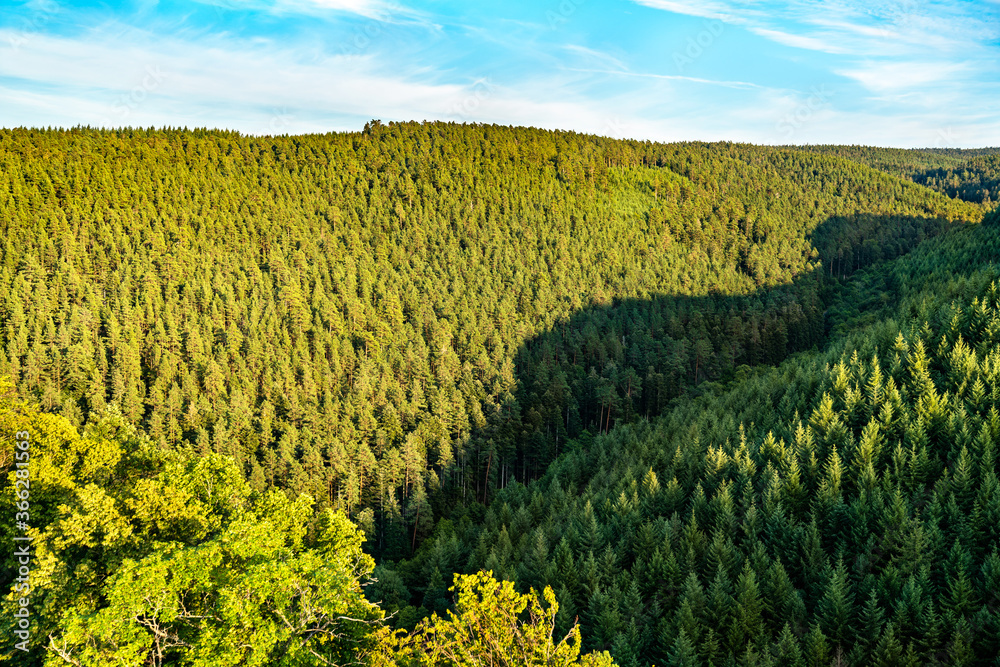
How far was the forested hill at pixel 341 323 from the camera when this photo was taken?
313 feet

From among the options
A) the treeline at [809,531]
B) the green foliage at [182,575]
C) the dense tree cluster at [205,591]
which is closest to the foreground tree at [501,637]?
the dense tree cluster at [205,591]

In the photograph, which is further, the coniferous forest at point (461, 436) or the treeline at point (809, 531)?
the treeline at point (809, 531)

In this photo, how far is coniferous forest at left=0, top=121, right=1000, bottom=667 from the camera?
25.4 meters

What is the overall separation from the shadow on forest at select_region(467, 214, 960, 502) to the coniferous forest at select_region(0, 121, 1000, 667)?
0.86 metres

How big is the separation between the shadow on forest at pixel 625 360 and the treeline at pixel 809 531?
142 feet

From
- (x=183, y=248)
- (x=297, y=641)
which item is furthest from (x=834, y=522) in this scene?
(x=183, y=248)

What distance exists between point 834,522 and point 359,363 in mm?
101543

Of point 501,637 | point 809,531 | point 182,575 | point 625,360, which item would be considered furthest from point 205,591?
point 625,360

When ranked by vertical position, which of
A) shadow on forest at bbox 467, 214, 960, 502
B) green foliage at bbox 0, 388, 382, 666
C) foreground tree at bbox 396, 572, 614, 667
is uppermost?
foreground tree at bbox 396, 572, 614, 667

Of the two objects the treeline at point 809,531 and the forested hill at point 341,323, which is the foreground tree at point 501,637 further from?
the forested hill at point 341,323

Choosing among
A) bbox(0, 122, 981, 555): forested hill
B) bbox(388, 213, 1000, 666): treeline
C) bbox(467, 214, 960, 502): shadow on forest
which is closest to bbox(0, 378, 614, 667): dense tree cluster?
bbox(388, 213, 1000, 666): treeline

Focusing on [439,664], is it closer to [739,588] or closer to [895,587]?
[739,588]

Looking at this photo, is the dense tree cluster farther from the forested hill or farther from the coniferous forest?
the forested hill

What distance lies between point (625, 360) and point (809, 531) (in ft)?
335
